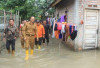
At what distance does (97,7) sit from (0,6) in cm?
1361

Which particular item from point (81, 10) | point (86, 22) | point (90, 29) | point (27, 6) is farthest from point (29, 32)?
point (27, 6)

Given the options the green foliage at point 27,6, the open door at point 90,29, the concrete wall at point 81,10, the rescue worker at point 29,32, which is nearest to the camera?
the rescue worker at point 29,32

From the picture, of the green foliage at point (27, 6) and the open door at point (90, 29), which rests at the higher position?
the green foliage at point (27, 6)

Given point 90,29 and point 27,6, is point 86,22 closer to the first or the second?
point 90,29

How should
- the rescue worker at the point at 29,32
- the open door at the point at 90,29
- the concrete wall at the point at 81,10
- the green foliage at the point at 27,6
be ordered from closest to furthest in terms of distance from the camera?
1. the rescue worker at the point at 29,32
2. the concrete wall at the point at 81,10
3. the open door at the point at 90,29
4. the green foliage at the point at 27,6

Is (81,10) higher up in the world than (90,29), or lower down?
higher up

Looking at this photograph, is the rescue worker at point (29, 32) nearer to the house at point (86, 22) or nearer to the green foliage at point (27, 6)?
the house at point (86, 22)

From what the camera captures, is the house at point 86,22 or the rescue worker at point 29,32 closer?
the rescue worker at point 29,32

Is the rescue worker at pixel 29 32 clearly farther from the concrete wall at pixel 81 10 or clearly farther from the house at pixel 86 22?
the concrete wall at pixel 81 10

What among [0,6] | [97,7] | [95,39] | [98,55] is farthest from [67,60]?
[0,6]

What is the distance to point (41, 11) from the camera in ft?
61.5

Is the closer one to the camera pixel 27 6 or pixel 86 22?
pixel 86 22

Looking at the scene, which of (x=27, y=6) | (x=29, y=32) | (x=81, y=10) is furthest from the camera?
(x=27, y=6)

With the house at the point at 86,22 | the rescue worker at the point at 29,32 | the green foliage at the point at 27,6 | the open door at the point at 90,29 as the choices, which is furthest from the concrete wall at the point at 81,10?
the green foliage at the point at 27,6
